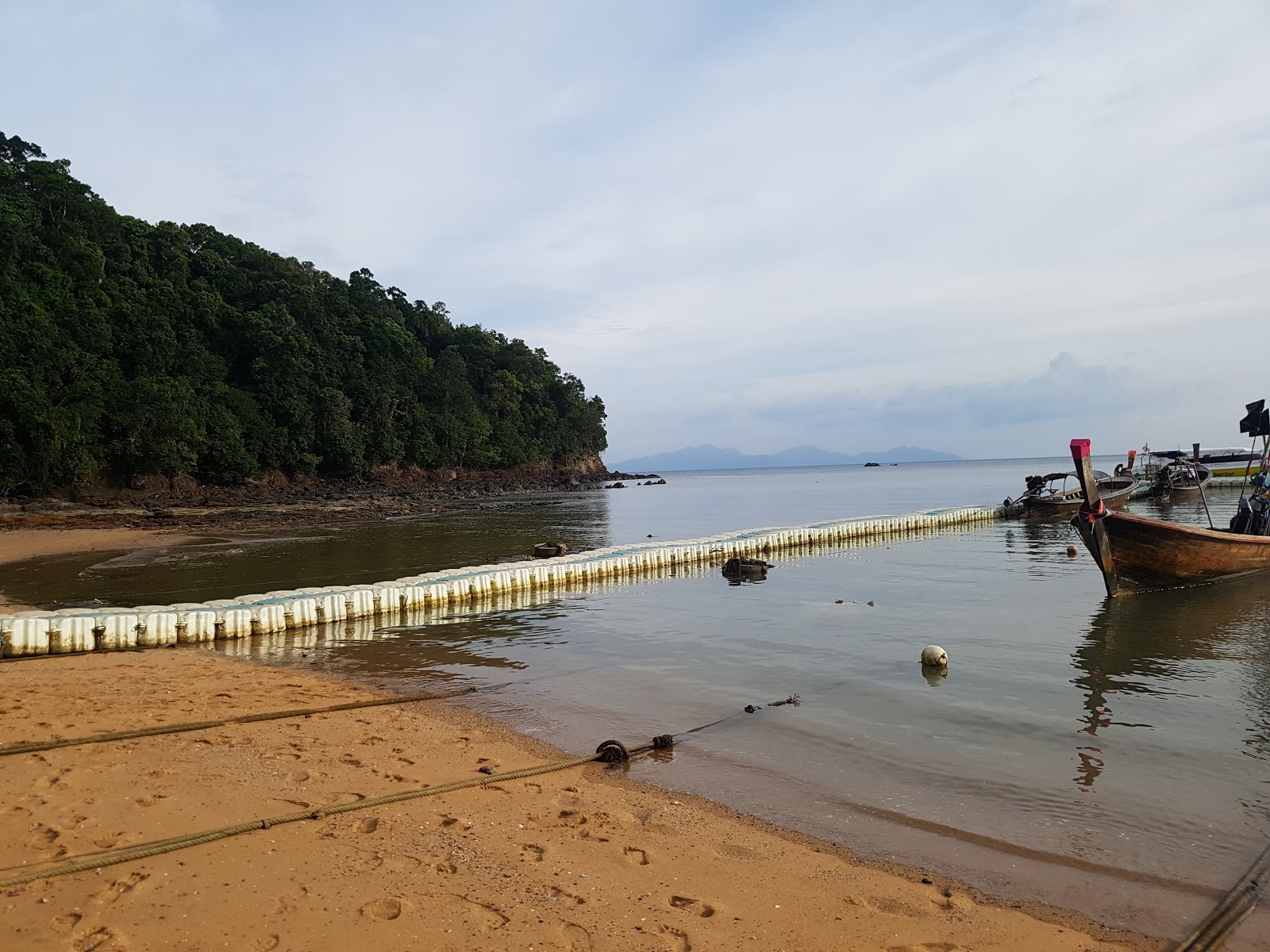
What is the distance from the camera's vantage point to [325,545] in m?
27.6

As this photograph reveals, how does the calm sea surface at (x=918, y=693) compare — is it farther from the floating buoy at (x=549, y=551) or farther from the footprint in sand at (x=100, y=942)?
the footprint in sand at (x=100, y=942)

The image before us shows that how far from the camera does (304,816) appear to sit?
5.31m

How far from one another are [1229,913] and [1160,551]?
13.3 metres

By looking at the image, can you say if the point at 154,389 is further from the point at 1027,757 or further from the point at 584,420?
the point at 584,420

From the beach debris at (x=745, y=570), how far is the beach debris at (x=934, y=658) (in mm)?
Result: 9389

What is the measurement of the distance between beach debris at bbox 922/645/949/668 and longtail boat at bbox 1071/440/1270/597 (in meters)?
6.47

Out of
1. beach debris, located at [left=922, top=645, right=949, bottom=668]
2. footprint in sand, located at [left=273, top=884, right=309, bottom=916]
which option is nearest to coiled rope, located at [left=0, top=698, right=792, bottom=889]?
footprint in sand, located at [left=273, top=884, right=309, bottom=916]

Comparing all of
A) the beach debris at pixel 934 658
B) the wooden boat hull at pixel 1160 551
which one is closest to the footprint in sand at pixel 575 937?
the beach debris at pixel 934 658

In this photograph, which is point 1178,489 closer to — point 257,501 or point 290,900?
point 290,900

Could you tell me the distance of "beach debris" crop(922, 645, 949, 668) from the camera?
10398 millimetres

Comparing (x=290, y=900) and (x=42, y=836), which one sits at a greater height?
(x=42, y=836)

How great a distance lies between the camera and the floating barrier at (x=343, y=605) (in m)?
11.4

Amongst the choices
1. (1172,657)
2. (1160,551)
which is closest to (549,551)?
(1160,551)

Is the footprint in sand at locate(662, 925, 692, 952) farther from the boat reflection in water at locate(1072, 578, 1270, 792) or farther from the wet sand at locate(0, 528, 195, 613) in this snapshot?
the wet sand at locate(0, 528, 195, 613)
